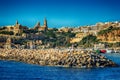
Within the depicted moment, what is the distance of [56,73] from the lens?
116 feet

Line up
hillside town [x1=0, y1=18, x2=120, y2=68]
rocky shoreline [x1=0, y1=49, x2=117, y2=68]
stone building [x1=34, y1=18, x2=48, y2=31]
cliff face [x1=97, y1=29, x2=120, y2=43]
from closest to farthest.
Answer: rocky shoreline [x1=0, y1=49, x2=117, y2=68]
hillside town [x1=0, y1=18, x2=120, y2=68]
cliff face [x1=97, y1=29, x2=120, y2=43]
stone building [x1=34, y1=18, x2=48, y2=31]

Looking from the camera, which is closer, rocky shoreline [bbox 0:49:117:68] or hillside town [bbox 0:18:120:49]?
rocky shoreline [bbox 0:49:117:68]

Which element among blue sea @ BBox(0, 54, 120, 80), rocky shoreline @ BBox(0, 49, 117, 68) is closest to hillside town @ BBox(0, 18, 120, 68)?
rocky shoreline @ BBox(0, 49, 117, 68)

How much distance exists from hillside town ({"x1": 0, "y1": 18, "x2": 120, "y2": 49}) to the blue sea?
195 ft

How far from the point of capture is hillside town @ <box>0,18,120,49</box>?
4334 inches

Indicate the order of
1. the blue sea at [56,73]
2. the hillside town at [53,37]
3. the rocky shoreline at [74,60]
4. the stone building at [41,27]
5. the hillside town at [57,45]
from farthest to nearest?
1. the stone building at [41,27]
2. the hillside town at [53,37]
3. the hillside town at [57,45]
4. the rocky shoreline at [74,60]
5. the blue sea at [56,73]

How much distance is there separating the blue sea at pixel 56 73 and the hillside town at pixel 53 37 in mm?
59525

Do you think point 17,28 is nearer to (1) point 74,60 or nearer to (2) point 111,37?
(2) point 111,37

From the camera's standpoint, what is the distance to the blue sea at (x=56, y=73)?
3297 cm

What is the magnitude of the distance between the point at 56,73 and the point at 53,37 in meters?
97.2

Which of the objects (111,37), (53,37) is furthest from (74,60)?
(53,37)

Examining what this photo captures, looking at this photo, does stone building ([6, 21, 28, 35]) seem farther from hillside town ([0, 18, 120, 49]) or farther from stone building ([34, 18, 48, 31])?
stone building ([34, 18, 48, 31])

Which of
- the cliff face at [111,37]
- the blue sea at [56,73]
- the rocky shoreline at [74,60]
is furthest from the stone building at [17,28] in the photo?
the blue sea at [56,73]

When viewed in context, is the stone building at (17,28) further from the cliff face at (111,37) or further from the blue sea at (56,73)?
the blue sea at (56,73)
